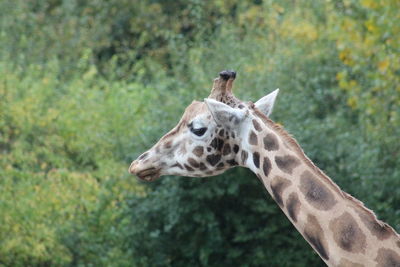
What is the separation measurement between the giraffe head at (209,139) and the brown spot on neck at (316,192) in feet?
1.42

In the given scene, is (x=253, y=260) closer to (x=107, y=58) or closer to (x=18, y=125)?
(x=18, y=125)

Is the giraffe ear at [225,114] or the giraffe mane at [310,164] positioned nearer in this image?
the giraffe mane at [310,164]

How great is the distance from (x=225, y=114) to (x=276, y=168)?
1.30 feet

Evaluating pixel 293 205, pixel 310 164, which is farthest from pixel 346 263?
pixel 310 164

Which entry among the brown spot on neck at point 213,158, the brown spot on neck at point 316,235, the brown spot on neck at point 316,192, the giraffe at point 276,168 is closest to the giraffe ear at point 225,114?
the giraffe at point 276,168

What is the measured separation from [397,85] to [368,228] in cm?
591

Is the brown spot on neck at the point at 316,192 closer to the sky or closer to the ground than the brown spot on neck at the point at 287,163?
closer to the ground

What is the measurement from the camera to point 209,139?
530 cm

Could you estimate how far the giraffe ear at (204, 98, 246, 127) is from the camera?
16.7ft

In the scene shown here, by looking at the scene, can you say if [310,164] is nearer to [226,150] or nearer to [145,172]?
[226,150]

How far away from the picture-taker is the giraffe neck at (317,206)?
15.1 feet

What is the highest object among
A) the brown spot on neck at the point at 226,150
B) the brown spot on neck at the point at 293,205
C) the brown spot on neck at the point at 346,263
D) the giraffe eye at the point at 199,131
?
the giraffe eye at the point at 199,131

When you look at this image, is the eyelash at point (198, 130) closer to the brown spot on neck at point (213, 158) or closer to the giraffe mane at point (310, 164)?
the brown spot on neck at point (213, 158)

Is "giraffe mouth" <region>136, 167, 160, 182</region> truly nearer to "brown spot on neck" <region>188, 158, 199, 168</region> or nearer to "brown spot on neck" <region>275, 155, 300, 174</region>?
"brown spot on neck" <region>188, 158, 199, 168</region>
